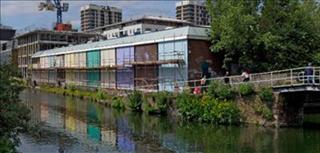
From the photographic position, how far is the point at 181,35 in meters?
47.2

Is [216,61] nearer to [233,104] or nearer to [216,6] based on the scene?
[216,6]

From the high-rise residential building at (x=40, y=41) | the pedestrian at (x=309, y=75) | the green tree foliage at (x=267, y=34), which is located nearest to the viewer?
the pedestrian at (x=309, y=75)

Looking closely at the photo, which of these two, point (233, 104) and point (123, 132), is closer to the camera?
point (123, 132)

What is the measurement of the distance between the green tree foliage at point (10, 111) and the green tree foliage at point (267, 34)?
28.2 meters

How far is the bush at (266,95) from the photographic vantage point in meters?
34.1

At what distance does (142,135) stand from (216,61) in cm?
1795

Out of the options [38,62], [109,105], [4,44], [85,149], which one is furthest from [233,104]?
[4,44]

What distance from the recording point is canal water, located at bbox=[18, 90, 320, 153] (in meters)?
26.8

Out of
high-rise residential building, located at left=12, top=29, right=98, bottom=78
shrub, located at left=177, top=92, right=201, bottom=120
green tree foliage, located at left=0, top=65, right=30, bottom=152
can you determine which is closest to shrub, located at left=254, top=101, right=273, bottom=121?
shrub, located at left=177, top=92, right=201, bottom=120

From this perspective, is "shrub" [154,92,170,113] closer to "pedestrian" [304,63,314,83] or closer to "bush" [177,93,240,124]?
"bush" [177,93,240,124]

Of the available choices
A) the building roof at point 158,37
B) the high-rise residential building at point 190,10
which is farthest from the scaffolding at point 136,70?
the high-rise residential building at point 190,10

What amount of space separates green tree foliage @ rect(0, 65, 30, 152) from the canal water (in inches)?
223

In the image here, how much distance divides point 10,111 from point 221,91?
891 inches

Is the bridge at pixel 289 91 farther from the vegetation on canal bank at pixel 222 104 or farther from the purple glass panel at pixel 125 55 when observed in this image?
the purple glass panel at pixel 125 55
